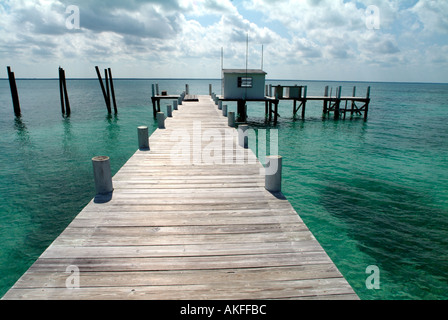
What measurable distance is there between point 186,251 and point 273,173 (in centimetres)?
297

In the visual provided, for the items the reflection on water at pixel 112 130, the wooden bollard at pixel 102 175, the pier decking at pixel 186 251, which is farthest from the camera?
the reflection on water at pixel 112 130

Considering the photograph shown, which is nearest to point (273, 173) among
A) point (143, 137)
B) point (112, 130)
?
point (143, 137)

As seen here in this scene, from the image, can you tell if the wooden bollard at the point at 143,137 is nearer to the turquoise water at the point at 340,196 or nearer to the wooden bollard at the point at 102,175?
the turquoise water at the point at 340,196

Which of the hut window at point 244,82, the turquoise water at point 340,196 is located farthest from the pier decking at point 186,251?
the hut window at point 244,82

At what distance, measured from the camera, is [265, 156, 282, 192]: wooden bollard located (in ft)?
20.3

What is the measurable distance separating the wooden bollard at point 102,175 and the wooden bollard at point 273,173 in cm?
368

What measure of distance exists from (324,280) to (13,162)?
61.7 feet

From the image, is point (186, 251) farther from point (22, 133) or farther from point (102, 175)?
point (22, 133)

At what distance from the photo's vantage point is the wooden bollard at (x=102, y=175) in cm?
593

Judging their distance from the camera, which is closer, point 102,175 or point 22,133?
point 102,175

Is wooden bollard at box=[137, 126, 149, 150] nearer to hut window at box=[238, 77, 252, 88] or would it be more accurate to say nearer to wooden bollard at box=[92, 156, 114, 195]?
wooden bollard at box=[92, 156, 114, 195]

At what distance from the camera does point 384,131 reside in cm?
2650

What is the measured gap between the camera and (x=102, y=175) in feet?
19.8
